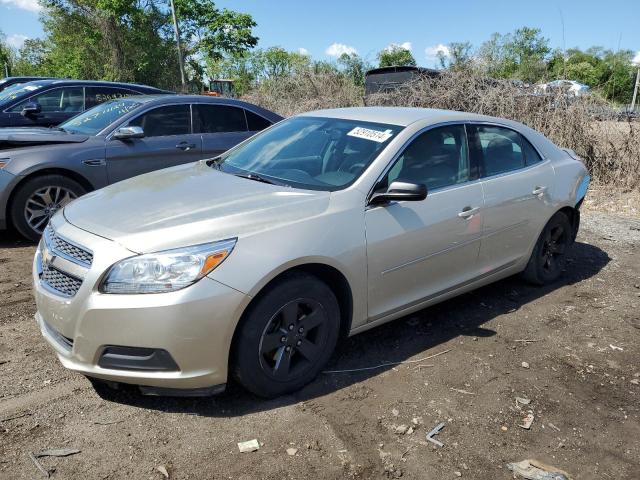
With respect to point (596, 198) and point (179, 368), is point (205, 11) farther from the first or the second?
point (179, 368)

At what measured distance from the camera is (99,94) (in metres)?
8.38

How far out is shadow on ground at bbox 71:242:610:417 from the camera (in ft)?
9.84

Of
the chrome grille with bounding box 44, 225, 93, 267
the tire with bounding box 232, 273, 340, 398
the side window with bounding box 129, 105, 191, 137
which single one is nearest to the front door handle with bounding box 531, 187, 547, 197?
Result: the tire with bounding box 232, 273, 340, 398

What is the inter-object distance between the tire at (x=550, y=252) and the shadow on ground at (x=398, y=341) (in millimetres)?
139

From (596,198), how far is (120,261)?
8709 millimetres

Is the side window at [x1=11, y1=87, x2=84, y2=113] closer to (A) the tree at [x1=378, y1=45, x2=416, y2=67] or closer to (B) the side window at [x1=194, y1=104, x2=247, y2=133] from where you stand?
(B) the side window at [x1=194, y1=104, x2=247, y2=133]

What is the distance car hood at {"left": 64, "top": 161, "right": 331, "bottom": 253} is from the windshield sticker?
26.5 inches

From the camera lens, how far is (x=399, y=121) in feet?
12.7

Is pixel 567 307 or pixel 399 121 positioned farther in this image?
pixel 567 307

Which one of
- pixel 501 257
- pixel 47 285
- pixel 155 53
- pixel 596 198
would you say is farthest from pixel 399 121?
pixel 155 53

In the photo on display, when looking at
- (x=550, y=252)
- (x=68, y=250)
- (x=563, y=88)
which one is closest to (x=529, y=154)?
(x=550, y=252)

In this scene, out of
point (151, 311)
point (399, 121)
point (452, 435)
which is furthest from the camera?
point (399, 121)

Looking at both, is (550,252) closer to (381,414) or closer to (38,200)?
(381,414)

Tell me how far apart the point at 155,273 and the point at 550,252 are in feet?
12.5
